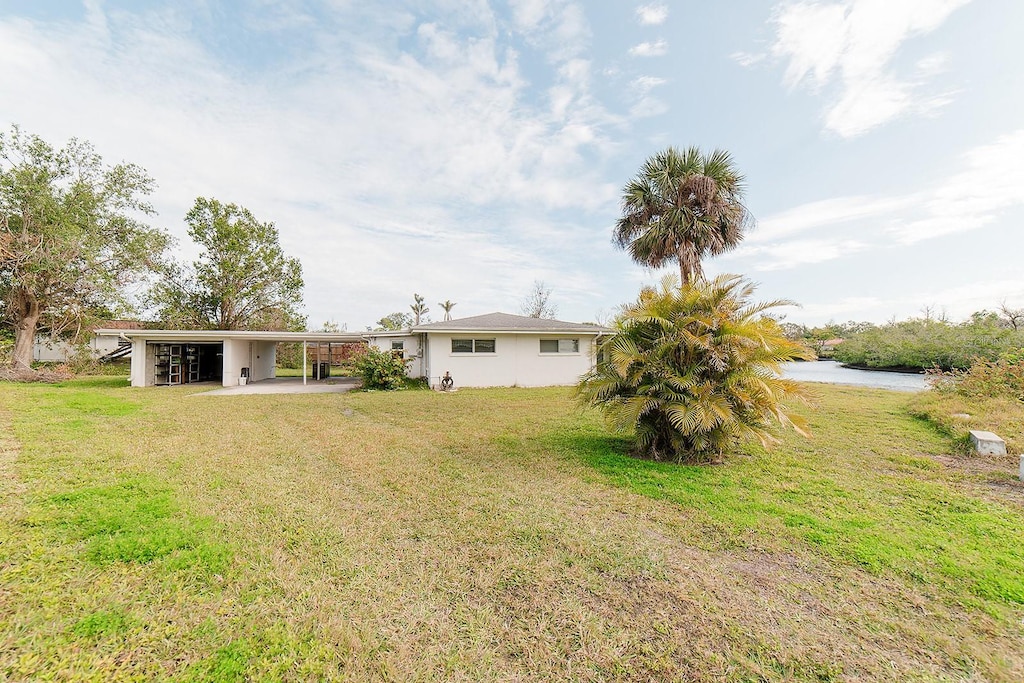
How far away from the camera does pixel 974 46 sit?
28.9ft

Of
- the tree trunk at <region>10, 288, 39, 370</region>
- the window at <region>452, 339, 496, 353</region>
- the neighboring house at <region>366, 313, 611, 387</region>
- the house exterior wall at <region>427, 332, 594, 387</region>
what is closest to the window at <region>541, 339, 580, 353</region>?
the neighboring house at <region>366, 313, 611, 387</region>

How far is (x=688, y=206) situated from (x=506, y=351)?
27.4 feet

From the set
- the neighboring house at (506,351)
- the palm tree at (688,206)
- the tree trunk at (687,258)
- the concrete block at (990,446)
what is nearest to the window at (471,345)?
the neighboring house at (506,351)

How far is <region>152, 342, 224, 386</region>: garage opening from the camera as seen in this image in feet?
54.8

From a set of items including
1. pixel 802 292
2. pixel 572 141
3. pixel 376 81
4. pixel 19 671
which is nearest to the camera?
pixel 19 671

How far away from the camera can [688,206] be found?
47.1 ft

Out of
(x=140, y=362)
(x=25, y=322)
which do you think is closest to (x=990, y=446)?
(x=140, y=362)

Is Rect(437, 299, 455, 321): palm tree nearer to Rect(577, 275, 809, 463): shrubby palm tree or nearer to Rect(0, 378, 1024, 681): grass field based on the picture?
Rect(0, 378, 1024, 681): grass field

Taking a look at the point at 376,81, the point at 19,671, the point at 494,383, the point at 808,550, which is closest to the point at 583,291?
the point at 494,383

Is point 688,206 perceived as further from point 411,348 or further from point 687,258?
point 411,348

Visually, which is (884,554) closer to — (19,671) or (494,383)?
(19,671)

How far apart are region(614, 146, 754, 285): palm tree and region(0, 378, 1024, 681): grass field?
31.7 feet

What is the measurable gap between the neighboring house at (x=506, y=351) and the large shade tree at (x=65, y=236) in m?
13.4

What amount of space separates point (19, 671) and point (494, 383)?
13.8 metres
